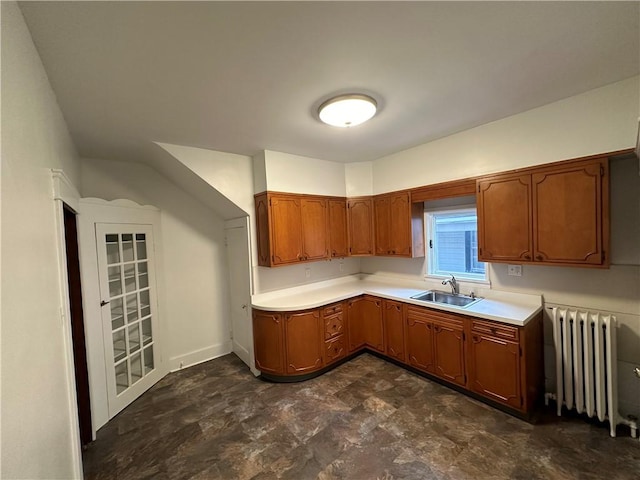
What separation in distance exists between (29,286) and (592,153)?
3442mm

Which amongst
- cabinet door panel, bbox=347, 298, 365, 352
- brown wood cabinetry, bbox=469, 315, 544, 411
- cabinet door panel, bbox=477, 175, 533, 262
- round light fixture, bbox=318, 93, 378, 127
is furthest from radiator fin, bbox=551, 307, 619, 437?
round light fixture, bbox=318, 93, 378, 127

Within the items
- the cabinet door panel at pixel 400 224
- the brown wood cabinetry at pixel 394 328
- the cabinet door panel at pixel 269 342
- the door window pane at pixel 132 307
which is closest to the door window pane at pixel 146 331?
the door window pane at pixel 132 307

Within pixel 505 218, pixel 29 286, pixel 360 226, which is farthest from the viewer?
pixel 360 226

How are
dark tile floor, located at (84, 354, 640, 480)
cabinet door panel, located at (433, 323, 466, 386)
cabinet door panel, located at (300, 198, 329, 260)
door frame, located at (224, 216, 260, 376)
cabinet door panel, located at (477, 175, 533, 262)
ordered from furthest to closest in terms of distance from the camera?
1. cabinet door panel, located at (300, 198, 329, 260)
2. door frame, located at (224, 216, 260, 376)
3. cabinet door panel, located at (433, 323, 466, 386)
4. cabinet door panel, located at (477, 175, 533, 262)
5. dark tile floor, located at (84, 354, 640, 480)

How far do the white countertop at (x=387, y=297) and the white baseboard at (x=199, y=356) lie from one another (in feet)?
3.74

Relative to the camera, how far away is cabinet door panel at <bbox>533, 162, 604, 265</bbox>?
194 centimetres

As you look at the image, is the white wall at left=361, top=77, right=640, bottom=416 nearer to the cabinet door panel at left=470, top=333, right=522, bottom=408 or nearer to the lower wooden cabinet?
the lower wooden cabinet

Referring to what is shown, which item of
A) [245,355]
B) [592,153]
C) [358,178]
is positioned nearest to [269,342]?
[245,355]

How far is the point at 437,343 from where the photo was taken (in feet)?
8.78

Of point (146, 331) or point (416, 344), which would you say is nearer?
point (416, 344)

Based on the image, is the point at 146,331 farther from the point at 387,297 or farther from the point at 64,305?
the point at 387,297

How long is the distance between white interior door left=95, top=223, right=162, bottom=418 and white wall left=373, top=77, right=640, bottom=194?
130 inches

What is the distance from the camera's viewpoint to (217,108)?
76.0 inches

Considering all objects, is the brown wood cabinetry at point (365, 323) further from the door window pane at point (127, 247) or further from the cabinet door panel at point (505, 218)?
the door window pane at point (127, 247)
